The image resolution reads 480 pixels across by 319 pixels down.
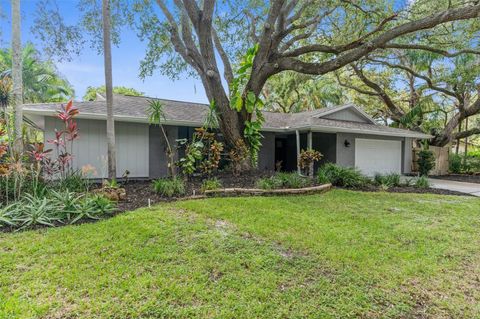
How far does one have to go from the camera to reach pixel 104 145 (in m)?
9.74

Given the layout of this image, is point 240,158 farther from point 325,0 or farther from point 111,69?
point 325,0

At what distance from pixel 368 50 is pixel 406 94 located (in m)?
17.8

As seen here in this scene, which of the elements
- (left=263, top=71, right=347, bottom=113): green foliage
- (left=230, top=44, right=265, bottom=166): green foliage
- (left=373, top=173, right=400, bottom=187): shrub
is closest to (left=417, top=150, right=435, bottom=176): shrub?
(left=373, top=173, right=400, bottom=187): shrub

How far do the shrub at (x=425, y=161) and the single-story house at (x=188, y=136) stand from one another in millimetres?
534

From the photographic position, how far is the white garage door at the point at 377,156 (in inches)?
536

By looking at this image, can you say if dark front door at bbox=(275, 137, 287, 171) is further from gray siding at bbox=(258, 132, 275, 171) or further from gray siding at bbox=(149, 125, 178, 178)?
gray siding at bbox=(149, 125, 178, 178)

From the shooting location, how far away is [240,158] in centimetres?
949

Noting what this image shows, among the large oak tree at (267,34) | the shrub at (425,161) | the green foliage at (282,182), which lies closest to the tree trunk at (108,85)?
the large oak tree at (267,34)

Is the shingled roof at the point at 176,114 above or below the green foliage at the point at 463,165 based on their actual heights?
above

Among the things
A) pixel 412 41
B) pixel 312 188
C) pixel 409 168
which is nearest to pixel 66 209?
pixel 312 188

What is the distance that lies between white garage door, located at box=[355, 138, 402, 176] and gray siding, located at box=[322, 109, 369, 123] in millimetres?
1462

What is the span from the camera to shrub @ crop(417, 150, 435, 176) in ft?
50.5

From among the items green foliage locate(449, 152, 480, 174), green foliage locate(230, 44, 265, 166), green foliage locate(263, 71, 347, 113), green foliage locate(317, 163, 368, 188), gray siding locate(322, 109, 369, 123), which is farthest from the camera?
green foliage locate(263, 71, 347, 113)

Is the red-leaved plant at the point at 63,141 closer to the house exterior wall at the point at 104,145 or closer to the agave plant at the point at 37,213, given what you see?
the agave plant at the point at 37,213
